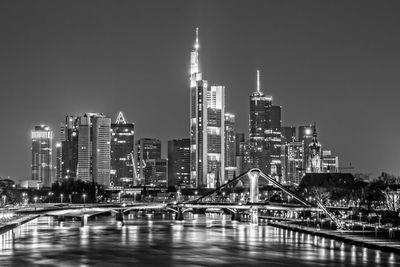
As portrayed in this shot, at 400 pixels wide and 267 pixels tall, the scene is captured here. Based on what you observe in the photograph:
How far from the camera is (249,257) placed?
80125mm

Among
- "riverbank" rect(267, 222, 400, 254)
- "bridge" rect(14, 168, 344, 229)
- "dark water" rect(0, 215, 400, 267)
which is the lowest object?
"dark water" rect(0, 215, 400, 267)

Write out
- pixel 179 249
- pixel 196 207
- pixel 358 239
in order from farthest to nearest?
pixel 196 207, pixel 358 239, pixel 179 249

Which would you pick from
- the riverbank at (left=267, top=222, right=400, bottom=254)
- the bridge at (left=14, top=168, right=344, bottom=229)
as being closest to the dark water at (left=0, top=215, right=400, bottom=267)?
the riverbank at (left=267, top=222, right=400, bottom=254)

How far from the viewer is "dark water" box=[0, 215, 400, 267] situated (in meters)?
74.8

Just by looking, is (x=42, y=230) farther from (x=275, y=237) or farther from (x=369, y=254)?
(x=369, y=254)

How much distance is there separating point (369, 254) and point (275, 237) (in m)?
27.2

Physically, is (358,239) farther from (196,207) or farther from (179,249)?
(196,207)

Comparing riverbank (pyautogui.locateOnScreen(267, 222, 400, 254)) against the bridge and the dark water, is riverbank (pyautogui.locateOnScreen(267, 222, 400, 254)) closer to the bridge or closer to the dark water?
the dark water

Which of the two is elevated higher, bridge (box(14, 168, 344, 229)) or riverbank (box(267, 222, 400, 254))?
bridge (box(14, 168, 344, 229))

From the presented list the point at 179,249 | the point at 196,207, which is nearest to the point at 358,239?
the point at 179,249

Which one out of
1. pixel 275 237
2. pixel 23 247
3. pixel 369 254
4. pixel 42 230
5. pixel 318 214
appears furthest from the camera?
pixel 318 214

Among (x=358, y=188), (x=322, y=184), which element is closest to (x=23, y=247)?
(x=358, y=188)

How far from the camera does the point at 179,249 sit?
88.6 meters

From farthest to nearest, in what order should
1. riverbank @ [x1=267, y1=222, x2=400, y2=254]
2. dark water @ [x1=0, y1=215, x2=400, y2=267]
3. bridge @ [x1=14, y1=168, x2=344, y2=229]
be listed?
1. bridge @ [x1=14, y1=168, x2=344, y2=229]
2. riverbank @ [x1=267, y1=222, x2=400, y2=254]
3. dark water @ [x1=0, y1=215, x2=400, y2=267]
